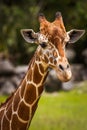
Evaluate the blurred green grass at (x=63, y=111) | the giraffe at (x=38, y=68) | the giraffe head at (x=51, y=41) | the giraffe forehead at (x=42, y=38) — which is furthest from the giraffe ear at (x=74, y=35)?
the blurred green grass at (x=63, y=111)

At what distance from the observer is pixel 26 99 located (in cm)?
807

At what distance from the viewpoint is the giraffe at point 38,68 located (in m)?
7.54

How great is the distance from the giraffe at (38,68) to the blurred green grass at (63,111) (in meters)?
9.39

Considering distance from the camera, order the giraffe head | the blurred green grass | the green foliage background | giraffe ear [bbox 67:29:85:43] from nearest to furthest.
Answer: the giraffe head → giraffe ear [bbox 67:29:85:43] → the blurred green grass → the green foliage background

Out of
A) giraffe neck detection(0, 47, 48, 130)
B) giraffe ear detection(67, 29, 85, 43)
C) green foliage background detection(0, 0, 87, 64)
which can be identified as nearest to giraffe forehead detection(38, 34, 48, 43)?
giraffe neck detection(0, 47, 48, 130)

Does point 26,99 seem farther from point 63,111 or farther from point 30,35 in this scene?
point 63,111

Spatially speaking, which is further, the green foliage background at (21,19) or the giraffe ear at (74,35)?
the green foliage background at (21,19)

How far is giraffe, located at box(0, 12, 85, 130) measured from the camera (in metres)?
7.54

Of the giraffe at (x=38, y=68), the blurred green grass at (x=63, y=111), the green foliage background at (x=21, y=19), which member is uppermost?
the giraffe at (x=38, y=68)

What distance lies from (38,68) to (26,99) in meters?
0.47

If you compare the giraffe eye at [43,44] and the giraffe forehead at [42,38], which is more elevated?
the giraffe forehead at [42,38]

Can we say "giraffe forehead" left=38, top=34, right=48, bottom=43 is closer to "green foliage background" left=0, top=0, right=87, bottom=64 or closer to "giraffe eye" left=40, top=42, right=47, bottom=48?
"giraffe eye" left=40, top=42, right=47, bottom=48

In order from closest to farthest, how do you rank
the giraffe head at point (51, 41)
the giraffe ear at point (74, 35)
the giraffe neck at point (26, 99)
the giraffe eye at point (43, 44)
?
1. the giraffe head at point (51, 41)
2. the giraffe eye at point (43, 44)
3. the giraffe neck at point (26, 99)
4. the giraffe ear at point (74, 35)

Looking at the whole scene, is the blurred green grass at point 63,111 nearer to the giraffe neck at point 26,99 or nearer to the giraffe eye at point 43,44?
the giraffe neck at point 26,99
